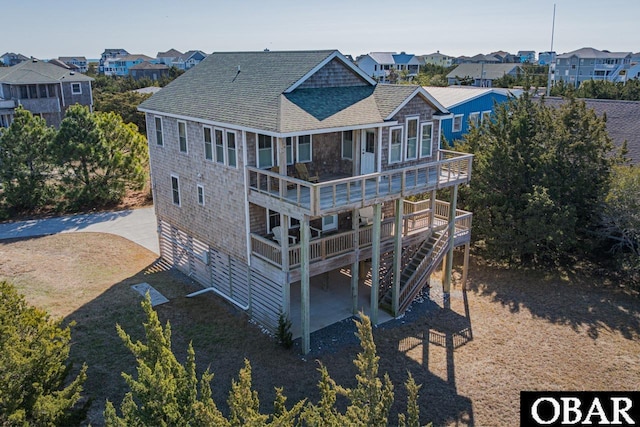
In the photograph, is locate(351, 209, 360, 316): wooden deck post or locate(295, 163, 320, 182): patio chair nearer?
locate(295, 163, 320, 182): patio chair

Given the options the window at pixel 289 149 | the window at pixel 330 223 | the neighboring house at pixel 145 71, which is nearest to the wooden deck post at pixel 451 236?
the window at pixel 330 223

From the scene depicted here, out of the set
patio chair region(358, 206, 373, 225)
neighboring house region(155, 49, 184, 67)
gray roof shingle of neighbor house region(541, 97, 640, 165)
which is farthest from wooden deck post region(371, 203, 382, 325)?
neighboring house region(155, 49, 184, 67)

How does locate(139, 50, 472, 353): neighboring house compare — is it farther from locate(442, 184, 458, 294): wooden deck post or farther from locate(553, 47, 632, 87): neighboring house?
locate(553, 47, 632, 87): neighboring house

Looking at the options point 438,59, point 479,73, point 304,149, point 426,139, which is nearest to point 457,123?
point 426,139

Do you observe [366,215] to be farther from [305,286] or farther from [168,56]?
[168,56]

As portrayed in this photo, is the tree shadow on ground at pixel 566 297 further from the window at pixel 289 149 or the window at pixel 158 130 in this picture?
the window at pixel 158 130

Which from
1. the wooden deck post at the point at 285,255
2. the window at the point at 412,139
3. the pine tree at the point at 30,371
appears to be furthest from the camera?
the window at the point at 412,139
